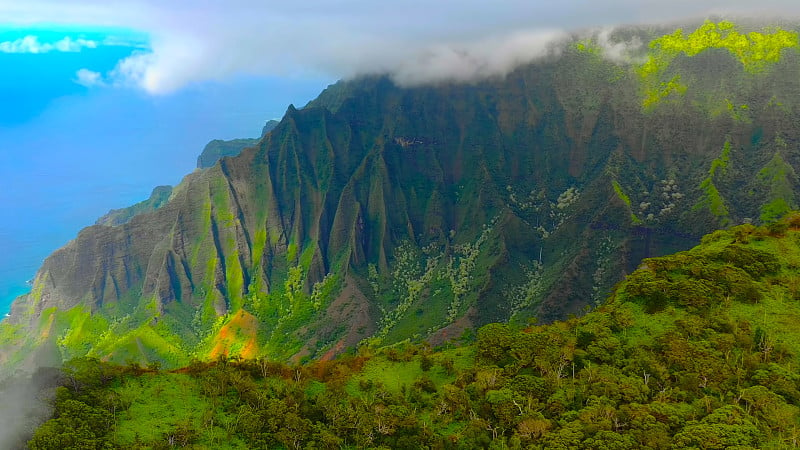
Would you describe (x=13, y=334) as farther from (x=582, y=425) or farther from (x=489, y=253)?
(x=582, y=425)

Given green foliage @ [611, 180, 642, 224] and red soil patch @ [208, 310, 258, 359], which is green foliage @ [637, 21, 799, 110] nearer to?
green foliage @ [611, 180, 642, 224]

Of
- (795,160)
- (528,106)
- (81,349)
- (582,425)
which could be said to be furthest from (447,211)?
(582,425)

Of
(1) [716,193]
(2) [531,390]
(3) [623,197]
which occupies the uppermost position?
(2) [531,390]

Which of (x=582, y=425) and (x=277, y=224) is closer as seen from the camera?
(x=582, y=425)

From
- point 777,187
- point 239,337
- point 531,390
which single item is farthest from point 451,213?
point 531,390

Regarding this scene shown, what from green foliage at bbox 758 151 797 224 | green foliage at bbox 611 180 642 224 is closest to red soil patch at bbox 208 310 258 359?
green foliage at bbox 611 180 642 224

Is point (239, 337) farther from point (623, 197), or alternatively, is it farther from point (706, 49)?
point (706, 49)

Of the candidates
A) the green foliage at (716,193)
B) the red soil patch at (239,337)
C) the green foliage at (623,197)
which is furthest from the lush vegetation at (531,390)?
the red soil patch at (239,337)
